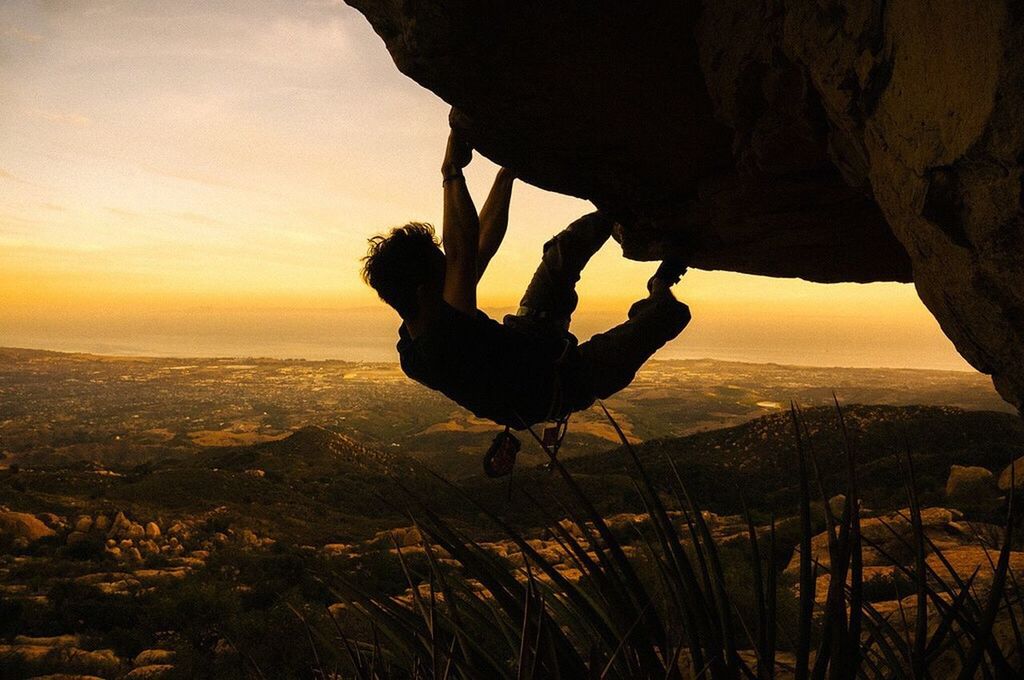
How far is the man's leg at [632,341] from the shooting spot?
4707mm

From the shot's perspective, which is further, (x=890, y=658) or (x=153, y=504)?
(x=153, y=504)

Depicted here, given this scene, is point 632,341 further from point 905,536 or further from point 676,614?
point 905,536

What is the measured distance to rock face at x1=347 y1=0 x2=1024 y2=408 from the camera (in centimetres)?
225

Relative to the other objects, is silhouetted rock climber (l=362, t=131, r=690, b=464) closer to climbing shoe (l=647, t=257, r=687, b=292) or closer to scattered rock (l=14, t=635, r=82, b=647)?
climbing shoe (l=647, t=257, r=687, b=292)

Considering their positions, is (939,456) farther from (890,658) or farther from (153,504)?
(153,504)

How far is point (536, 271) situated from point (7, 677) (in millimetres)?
8311

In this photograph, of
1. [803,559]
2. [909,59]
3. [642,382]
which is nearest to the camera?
[803,559]

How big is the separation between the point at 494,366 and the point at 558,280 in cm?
166

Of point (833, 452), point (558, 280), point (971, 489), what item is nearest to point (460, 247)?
point (558, 280)

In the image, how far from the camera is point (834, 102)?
3053mm

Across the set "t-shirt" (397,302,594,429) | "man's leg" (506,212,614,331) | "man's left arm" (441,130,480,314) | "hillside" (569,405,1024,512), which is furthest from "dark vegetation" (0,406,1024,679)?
"man's leg" (506,212,614,331)

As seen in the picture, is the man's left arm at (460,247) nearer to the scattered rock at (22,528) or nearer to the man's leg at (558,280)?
the man's leg at (558,280)

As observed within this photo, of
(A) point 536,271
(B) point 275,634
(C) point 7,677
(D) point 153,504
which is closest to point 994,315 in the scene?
(A) point 536,271

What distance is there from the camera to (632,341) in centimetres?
490
